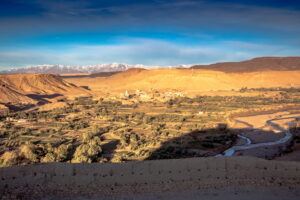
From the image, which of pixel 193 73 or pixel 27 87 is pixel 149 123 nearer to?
pixel 27 87

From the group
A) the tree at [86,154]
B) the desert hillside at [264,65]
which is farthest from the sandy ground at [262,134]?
the desert hillside at [264,65]

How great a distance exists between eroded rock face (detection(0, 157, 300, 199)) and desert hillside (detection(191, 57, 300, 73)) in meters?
93.1

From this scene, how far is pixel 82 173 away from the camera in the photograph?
349 inches

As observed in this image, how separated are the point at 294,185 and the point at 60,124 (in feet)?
77.4

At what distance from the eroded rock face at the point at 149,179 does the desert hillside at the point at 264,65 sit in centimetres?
9309

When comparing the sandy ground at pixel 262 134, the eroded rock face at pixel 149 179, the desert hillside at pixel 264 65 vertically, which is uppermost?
the desert hillside at pixel 264 65

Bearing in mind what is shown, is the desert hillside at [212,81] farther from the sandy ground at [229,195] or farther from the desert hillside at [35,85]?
the sandy ground at [229,195]

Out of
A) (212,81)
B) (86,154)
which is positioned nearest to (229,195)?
(86,154)

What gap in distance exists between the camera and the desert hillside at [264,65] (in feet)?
315

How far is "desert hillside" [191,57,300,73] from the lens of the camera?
95.9 meters

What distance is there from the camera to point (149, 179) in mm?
8906

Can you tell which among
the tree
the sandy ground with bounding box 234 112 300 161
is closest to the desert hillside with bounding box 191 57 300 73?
the sandy ground with bounding box 234 112 300 161

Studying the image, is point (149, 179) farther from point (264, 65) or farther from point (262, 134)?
point (264, 65)

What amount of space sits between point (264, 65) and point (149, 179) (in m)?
104
